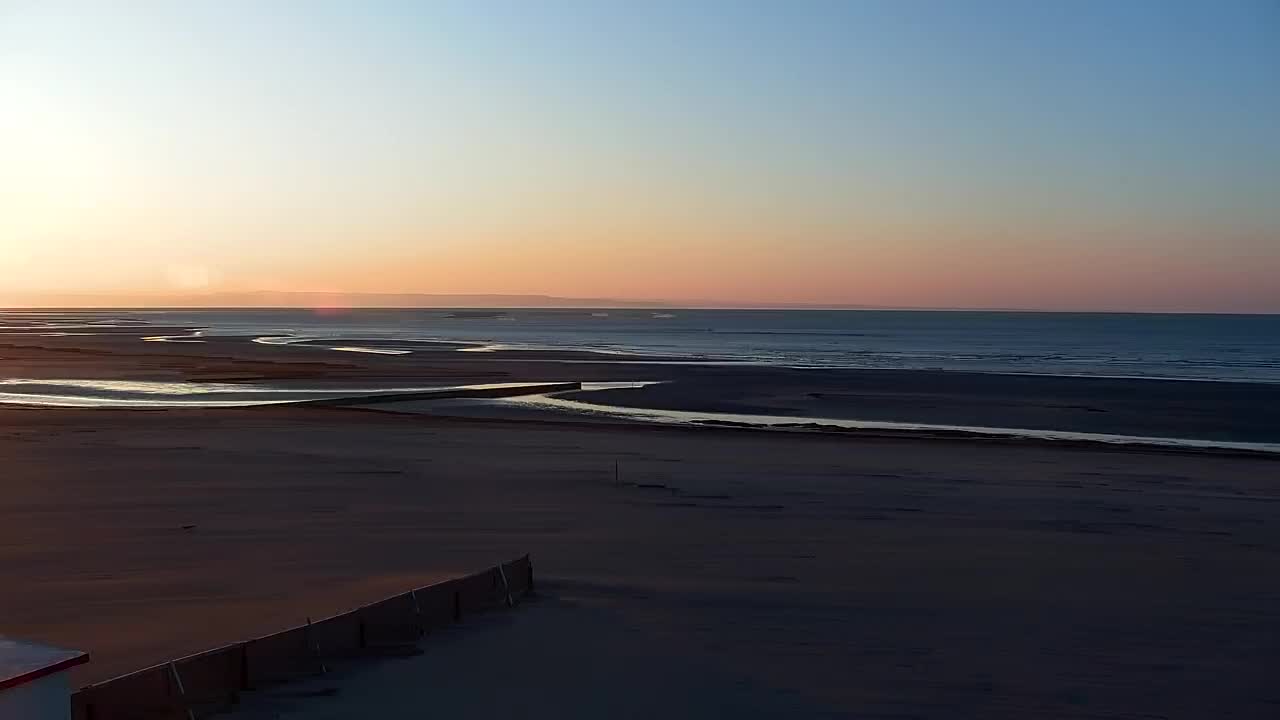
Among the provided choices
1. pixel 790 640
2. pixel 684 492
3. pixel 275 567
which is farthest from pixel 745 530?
pixel 275 567

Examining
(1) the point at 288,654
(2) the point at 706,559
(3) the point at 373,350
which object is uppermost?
(1) the point at 288,654

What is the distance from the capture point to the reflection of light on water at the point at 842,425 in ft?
94.5

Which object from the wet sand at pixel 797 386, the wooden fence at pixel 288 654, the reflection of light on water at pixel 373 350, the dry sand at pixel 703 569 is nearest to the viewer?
the wooden fence at pixel 288 654

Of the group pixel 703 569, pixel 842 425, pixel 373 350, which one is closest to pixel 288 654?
pixel 703 569

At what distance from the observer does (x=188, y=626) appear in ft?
32.4

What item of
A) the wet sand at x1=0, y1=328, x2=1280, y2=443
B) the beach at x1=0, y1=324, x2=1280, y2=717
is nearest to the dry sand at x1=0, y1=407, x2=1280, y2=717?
the beach at x1=0, y1=324, x2=1280, y2=717

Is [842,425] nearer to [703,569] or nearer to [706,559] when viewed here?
[706,559]

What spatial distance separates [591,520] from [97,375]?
41485mm

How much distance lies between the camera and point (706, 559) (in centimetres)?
1313

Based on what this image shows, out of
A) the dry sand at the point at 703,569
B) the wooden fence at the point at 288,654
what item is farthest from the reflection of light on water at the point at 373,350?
the wooden fence at the point at 288,654

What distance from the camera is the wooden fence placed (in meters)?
7.15

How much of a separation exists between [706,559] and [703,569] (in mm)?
528

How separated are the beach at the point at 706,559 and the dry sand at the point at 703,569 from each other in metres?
0.05

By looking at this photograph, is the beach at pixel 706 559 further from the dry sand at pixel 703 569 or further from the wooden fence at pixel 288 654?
the wooden fence at pixel 288 654
